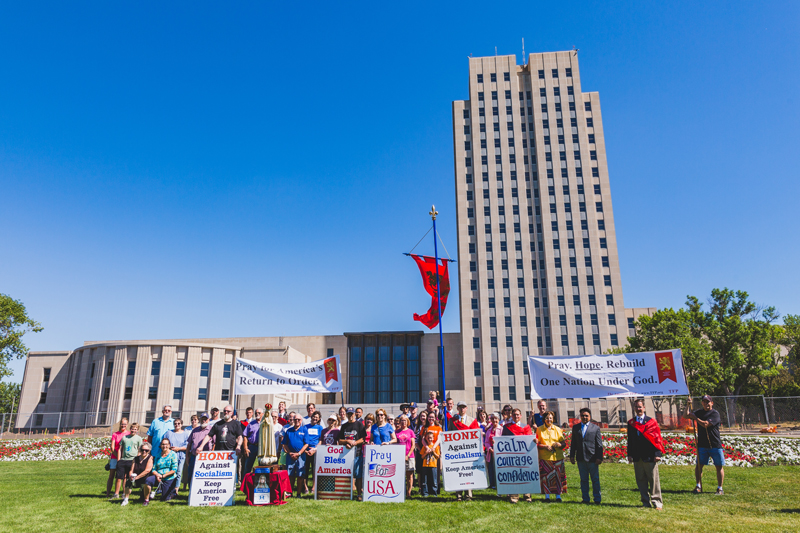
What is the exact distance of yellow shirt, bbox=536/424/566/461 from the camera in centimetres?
1130

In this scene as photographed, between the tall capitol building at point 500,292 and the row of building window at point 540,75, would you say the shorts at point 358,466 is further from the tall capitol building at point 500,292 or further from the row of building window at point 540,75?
the row of building window at point 540,75

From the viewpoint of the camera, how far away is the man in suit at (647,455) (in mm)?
10172

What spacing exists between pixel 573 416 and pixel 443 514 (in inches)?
2357

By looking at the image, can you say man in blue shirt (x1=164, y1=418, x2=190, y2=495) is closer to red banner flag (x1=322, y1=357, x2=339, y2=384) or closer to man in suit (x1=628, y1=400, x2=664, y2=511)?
red banner flag (x1=322, y1=357, x2=339, y2=384)

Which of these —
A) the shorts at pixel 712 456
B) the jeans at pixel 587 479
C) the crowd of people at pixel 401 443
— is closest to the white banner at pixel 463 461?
the crowd of people at pixel 401 443

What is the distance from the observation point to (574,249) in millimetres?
73062

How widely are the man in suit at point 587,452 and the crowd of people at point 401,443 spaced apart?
0.07 ft

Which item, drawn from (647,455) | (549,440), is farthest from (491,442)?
(647,455)

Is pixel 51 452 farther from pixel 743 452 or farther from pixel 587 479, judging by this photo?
pixel 743 452

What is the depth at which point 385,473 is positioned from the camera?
1130 cm

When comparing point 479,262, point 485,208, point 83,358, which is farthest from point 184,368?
point 485,208

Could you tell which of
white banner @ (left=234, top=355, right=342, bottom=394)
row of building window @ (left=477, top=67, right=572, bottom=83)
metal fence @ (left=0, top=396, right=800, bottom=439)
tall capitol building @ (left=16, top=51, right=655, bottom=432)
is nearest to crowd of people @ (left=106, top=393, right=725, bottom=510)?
white banner @ (left=234, top=355, right=342, bottom=394)

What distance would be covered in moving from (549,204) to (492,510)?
2747 inches

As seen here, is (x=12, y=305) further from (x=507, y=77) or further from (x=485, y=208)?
(x=507, y=77)
